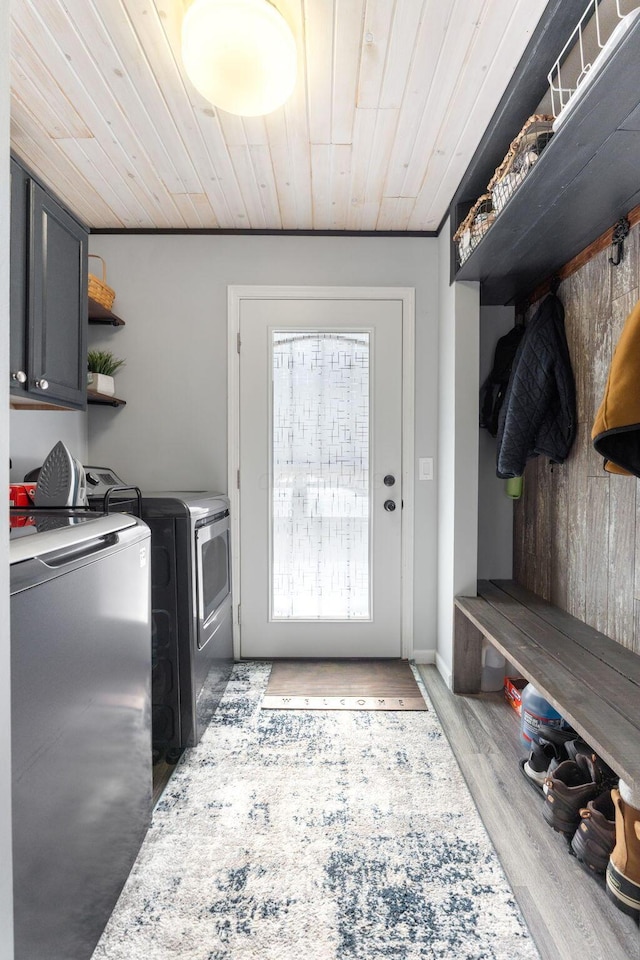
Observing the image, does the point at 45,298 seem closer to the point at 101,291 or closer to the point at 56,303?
the point at 56,303

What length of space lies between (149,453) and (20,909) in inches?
84.4

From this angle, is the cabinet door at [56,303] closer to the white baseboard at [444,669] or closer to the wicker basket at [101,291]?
the wicker basket at [101,291]

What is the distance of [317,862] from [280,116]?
2.35 m

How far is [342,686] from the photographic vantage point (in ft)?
8.08

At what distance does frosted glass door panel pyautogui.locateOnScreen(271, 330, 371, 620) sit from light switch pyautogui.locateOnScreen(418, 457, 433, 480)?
28cm

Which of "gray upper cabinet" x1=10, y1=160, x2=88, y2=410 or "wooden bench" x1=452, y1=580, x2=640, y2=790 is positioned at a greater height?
"gray upper cabinet" x1=10, y1=160, x2=88, y2=410

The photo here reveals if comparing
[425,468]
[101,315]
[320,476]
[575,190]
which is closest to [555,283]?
[575,190]

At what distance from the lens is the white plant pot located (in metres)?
2.42

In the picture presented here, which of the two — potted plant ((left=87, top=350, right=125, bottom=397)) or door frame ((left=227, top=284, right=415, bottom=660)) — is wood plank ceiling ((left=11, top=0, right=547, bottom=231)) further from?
potted plant ((left=87, top=350, right=125, bottom=397))

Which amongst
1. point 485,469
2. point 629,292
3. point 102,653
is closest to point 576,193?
point 629,292

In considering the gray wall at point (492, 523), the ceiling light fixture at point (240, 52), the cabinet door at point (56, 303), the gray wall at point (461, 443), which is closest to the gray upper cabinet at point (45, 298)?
the cabinet door at point (56, 303)

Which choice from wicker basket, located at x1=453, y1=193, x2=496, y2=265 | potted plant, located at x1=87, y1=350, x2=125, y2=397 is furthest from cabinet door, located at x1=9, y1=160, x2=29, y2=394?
wicker basket, located at x1=453, y1=193, x2=496, y2=265

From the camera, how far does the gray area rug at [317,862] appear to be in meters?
1.16

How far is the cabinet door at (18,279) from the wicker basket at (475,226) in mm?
1530
